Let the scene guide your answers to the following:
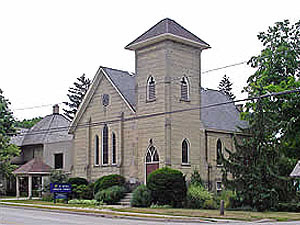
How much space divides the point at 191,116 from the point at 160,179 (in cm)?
641

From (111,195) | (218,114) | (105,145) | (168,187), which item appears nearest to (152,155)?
(111,195)

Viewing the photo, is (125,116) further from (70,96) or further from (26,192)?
(70,96)

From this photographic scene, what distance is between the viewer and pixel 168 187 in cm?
3175

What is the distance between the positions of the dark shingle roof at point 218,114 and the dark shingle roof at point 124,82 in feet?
18.0

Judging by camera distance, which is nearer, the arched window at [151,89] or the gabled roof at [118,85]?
the arched window at [151,89]

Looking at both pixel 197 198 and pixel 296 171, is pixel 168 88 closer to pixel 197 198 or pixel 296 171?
pixel 197 198

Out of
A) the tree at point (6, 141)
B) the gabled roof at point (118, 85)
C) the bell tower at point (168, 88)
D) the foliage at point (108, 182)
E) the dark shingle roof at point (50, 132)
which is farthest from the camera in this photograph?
the dark shingle roof at point (50, 132)

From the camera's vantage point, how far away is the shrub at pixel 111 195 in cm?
3475

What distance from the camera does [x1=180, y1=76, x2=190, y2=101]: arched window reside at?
36406 mm

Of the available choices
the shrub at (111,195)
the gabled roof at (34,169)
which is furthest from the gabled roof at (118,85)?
the shrub at (111,195)

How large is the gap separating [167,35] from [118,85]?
612 cm

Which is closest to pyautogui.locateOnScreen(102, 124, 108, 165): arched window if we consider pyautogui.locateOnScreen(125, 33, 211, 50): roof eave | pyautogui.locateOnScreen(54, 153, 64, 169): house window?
pyautogui.locateOnScreen(125, 33, 211, 50): roof eave

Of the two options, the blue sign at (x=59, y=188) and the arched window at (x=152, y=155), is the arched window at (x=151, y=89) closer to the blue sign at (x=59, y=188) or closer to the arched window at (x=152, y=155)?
the arched window at (x=152, y=155)

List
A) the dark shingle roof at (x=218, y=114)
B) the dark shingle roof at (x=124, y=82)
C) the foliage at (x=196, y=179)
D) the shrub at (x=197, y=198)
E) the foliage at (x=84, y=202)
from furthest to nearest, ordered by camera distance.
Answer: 1. the dark shingle roof at (x=218, y=114)
2. the dark shingle roof at (x=124, y=82)
3. the foliage at (x=84, y=202)
4. the foliage at (x=196, y=179)
5. the shrub at (x=197, y=198)
